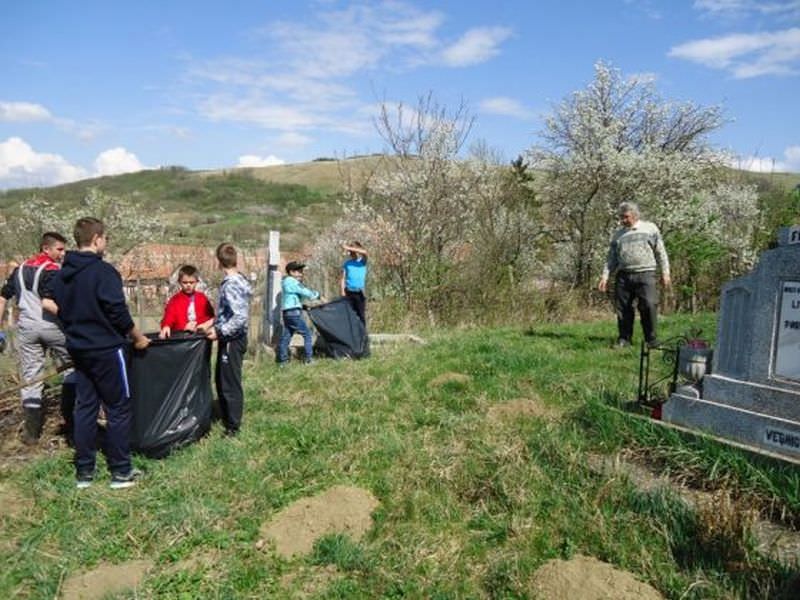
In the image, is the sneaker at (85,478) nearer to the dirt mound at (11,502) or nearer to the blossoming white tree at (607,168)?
the dirt mound at (11,502)

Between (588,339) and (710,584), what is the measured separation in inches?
218

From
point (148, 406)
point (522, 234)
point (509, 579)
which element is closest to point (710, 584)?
point (509, 579)

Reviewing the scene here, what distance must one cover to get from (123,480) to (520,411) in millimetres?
2965

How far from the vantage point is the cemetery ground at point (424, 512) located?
9.18ft

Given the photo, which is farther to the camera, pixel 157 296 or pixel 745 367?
pixel 157 296

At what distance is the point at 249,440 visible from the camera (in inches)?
183

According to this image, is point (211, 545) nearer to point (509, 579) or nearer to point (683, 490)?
point (509, 579)

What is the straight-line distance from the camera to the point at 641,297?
22.2 ft

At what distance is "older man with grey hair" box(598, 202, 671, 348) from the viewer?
263 inches

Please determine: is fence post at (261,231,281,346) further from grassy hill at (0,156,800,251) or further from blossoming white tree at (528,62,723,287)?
grassy hill at (0,156,800,251)

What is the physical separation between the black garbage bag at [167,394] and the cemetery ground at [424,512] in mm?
150

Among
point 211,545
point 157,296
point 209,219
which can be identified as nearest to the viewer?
point 211,545

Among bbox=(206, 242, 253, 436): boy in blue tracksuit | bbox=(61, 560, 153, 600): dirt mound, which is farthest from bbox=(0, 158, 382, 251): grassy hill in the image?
bbox=(61, 560, 153, 600): dirt mound

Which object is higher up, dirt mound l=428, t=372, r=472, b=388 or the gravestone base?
the gravestone base
